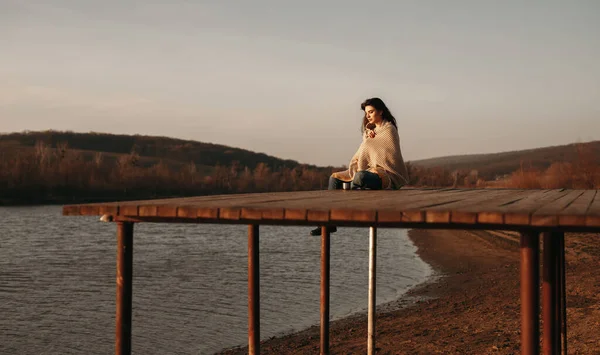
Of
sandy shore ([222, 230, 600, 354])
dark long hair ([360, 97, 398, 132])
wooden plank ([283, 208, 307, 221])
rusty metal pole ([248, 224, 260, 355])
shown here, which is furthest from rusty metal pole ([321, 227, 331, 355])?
wooden plank ([283, 208, 307, 221])

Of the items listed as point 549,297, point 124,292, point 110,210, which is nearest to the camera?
point 110,210

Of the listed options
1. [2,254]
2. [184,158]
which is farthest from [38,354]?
[184,158]

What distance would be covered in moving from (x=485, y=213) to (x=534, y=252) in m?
0.59

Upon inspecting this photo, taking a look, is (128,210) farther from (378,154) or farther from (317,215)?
(378,154)

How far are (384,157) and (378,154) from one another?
0.22 feet

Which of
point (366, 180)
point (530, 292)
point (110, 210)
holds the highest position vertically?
point (366, 180)

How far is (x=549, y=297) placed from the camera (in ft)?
16.0

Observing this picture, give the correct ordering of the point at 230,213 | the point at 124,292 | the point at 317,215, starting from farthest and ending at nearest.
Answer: the point at 124,292 → the point at 230,213 → the point at 317,215

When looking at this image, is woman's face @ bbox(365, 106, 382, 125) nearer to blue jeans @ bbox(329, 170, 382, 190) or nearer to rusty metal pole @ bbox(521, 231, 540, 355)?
blue jeans @ bbox(329, 170, 382, 190)

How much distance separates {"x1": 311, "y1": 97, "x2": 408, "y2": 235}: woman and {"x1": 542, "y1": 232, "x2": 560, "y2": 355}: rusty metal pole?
5.49 ft

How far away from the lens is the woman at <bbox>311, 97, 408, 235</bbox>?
258 inches

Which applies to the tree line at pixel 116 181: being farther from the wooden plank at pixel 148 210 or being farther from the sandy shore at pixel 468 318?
the wooden plank at pixel 148 210

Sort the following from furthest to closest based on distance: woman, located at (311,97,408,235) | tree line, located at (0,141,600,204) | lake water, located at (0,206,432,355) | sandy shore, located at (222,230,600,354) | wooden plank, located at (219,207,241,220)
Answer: tree line, located at (0,141,600,204) → lake water, located at (0,206,432,355) → sandy shore, located at (222,230,600,354) → woman, located at (311,97,408,235) → wooden plank, located at (219,207,241,220)

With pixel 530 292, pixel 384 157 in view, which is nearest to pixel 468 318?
pixel 384 157
